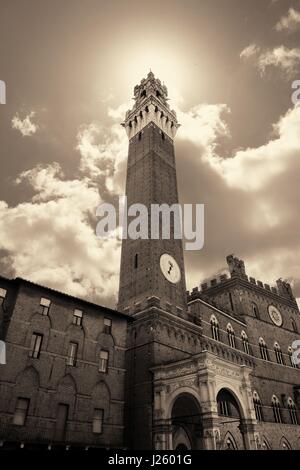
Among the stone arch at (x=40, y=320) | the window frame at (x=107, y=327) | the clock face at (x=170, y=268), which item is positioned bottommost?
the stone arch at (x=40, y=320)

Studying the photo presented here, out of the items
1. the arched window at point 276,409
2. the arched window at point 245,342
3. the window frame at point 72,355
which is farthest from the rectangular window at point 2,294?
the arched window at point 276,409

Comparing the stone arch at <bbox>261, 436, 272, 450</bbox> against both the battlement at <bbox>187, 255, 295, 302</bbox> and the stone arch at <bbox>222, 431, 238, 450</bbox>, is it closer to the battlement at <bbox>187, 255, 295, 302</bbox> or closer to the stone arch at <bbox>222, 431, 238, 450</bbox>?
the stone arch at <bbox>222, 431, 238, 450</bbox>

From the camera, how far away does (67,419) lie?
1866 cm

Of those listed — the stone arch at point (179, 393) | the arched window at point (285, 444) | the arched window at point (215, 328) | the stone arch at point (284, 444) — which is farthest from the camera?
the arched window at point (215, 328)

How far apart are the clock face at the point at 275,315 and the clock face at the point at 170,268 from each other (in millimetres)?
17771

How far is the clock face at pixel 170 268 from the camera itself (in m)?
30.0

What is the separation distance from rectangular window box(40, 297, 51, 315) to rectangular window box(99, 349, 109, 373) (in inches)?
194

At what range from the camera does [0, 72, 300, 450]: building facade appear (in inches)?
725

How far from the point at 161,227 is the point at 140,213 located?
290cm

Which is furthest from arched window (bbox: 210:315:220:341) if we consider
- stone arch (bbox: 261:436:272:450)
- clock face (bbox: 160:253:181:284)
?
stone arch (bbox: 261:436:272:450)

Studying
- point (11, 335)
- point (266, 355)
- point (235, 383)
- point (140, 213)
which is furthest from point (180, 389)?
point (266, 355)

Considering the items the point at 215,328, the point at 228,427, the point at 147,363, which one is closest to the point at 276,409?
the point at 228,427

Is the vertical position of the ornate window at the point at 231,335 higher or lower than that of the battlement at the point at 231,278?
lower

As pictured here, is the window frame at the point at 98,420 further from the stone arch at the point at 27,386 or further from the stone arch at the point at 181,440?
the stone arch at the point at 181,440
